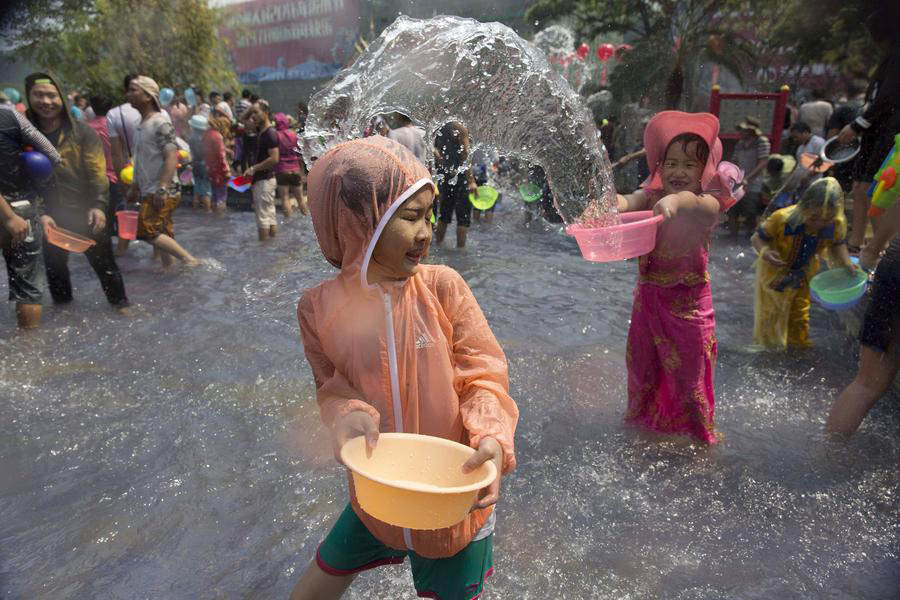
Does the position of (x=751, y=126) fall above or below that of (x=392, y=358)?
above

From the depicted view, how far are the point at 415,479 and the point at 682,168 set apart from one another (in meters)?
2.11

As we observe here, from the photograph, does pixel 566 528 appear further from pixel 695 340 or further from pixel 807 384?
pixel 807 384

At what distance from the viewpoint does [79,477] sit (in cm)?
291

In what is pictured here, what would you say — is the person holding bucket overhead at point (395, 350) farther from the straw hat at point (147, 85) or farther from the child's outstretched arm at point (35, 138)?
the straw hat at point (147, 85)

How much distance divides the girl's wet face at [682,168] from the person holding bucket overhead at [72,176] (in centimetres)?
437

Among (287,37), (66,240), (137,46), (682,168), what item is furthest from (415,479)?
(287,37)

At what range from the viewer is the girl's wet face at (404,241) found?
142 centimetres

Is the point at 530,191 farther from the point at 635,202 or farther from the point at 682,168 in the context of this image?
the point at 682,168

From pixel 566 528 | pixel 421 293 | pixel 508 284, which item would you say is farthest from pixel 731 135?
pixel 421 293

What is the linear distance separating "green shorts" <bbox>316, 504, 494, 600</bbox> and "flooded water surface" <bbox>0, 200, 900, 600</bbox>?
623 mm

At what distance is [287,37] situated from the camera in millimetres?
35812

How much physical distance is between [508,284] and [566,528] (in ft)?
13.0

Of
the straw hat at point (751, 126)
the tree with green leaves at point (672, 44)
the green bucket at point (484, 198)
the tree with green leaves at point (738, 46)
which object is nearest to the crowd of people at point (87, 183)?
the green bucket at point (484, 198)

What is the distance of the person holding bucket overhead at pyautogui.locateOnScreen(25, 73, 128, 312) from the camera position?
4457 mm
